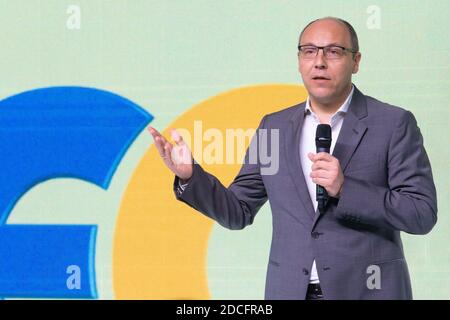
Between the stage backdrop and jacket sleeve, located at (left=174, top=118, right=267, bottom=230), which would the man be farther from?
the stage backdrop

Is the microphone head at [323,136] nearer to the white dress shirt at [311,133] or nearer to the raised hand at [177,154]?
the white dress shirt at [311,133]

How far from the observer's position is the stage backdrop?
320 cm

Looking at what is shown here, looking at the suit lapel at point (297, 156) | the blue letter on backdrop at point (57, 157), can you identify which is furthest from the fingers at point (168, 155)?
the blue letter on backdrop at point (57, 157)

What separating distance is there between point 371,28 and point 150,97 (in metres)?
1.05

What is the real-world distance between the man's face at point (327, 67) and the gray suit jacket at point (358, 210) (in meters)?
0.08

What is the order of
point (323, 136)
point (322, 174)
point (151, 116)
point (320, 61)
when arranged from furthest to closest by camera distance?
point (151, 116) < point (320, 61) < point (323, 136) < point (322, 174)

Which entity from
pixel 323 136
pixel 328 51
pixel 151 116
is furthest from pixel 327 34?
pixel 151 116

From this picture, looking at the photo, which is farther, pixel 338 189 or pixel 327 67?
pixel 327 67

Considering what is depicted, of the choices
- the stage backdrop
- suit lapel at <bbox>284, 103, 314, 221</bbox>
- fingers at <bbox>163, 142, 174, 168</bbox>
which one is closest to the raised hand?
fingers at <bbox>163, 142, 174, 168</bbox>

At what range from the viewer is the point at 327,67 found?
2176 mm

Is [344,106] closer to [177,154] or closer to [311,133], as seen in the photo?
[311,133]

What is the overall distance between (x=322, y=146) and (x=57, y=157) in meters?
1.83

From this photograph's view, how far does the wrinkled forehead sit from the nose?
1.1 inches

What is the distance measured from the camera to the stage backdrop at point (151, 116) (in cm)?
320
